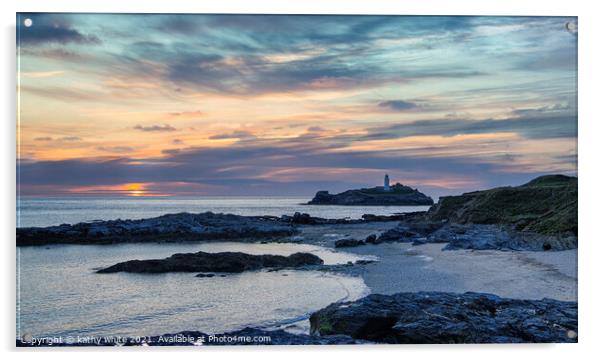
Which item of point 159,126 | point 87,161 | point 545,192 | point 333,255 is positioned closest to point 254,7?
point 159,126

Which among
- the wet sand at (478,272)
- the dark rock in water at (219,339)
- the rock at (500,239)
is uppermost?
the rock at (500,239)

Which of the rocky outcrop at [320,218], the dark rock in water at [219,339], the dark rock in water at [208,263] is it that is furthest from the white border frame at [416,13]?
the rocky outcrop at [320,218]

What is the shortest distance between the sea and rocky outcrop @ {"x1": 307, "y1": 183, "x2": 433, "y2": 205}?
0.77 ft

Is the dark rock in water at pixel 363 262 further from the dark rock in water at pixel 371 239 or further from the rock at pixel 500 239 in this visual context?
the rock at pixel 500 239

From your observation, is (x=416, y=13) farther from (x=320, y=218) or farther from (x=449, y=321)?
(x=320, y=218)

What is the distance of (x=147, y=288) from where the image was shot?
26.6 ft

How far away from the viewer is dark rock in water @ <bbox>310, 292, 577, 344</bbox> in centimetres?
687

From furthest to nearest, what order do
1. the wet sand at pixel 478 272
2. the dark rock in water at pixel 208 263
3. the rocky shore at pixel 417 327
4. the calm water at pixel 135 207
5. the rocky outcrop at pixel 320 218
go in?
1. the rocky outcrop at pixel 320 218
2. the dark rock in water at pixel 208 263
3. the wet sand at pixel 478 272
4. the calm water at pixel 135 207
5. the rocky shore at pixel 417 327

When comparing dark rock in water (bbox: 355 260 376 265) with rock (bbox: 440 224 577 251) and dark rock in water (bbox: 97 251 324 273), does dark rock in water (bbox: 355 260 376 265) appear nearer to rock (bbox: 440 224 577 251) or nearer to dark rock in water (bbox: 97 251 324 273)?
dark rock in water (bbox: 97 251 324 273)

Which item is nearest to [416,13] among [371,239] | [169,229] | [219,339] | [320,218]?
[320,218]

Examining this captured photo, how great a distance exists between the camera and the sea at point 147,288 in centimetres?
707

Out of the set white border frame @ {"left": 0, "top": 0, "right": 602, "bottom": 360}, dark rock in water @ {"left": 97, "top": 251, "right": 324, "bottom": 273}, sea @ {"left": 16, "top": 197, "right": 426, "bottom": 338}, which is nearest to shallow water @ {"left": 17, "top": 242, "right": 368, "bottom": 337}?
sea @ {"left": 16, "top": 197, "right": 426, "bottom": 338}

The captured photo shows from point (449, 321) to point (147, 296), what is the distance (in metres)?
4.43

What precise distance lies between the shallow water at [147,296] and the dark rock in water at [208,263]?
0.18 m
